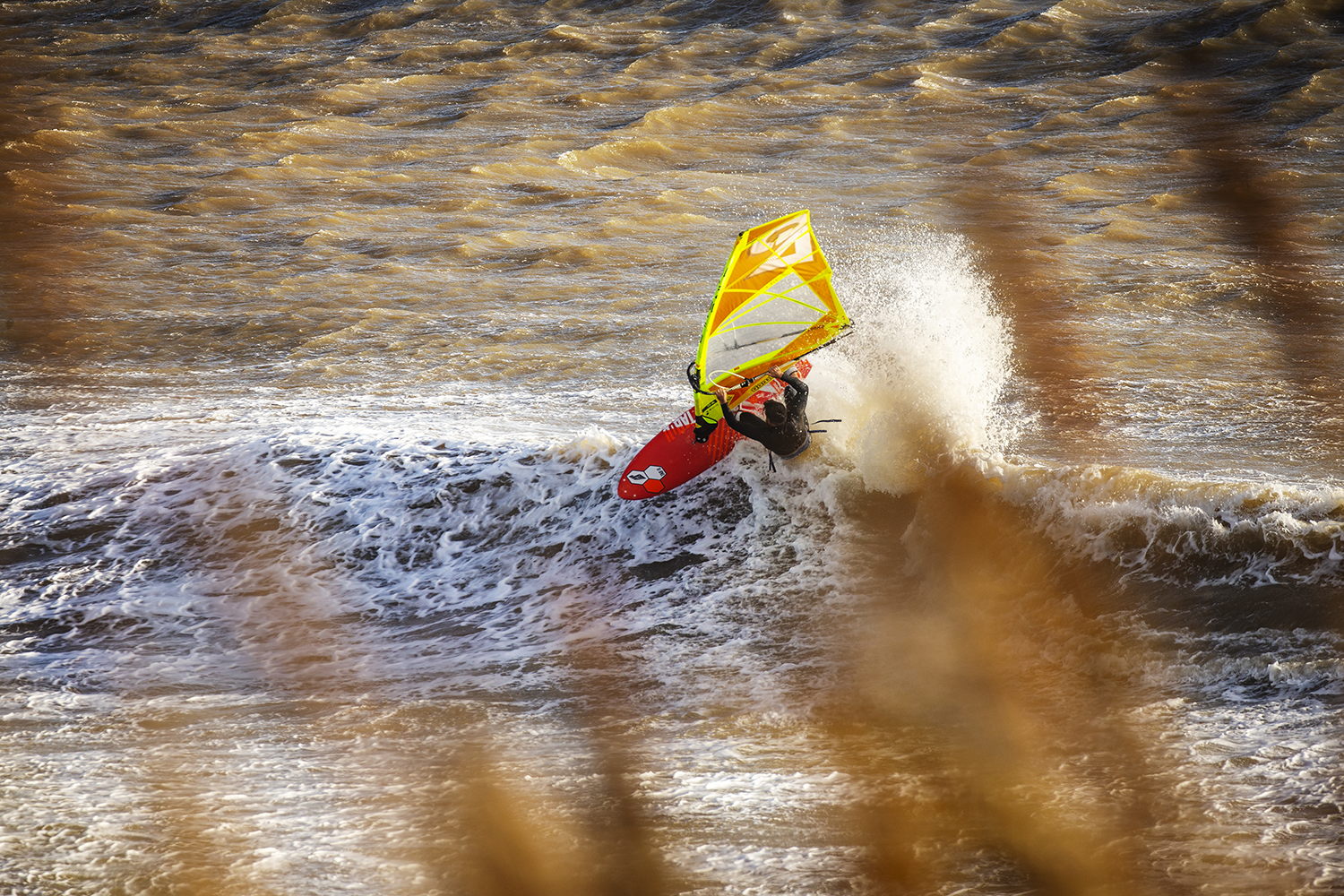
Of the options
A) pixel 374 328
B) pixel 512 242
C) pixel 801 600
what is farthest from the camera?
pixel 512 242

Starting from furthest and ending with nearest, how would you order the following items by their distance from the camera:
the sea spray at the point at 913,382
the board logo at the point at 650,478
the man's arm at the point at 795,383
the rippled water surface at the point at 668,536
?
the board logo at the point at 650,478
the sea spray at the point at 913,382
the man's arm at the point at 795,383
the rippled water surface at the point at 668,536

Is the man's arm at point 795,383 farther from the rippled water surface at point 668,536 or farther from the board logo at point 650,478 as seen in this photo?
the board logo at point 650,478

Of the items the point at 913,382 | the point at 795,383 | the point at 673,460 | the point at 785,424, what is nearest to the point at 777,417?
the point at 785,424

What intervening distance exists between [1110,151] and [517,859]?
19.3 metres

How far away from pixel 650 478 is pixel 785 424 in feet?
4.30

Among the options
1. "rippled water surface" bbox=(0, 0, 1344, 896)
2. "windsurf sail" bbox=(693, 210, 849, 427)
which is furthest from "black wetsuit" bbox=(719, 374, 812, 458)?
"rippled water surface" bbox=(0, 0, 1344, 896)

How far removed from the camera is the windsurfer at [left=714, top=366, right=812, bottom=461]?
8.74 meters

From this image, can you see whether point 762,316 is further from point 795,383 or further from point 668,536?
point 668,536

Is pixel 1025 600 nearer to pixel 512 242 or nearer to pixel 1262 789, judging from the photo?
pixel 1262 789

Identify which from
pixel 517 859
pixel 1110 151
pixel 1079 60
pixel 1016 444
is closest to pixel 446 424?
pixel 1016 444

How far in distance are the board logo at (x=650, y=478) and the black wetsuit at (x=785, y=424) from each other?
81 cm

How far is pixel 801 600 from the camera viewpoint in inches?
315

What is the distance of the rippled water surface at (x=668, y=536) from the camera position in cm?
503

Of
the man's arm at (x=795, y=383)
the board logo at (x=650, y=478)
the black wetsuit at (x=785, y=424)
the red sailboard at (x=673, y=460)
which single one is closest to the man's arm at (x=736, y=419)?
the black wetsuit at (x=785, y=424)
